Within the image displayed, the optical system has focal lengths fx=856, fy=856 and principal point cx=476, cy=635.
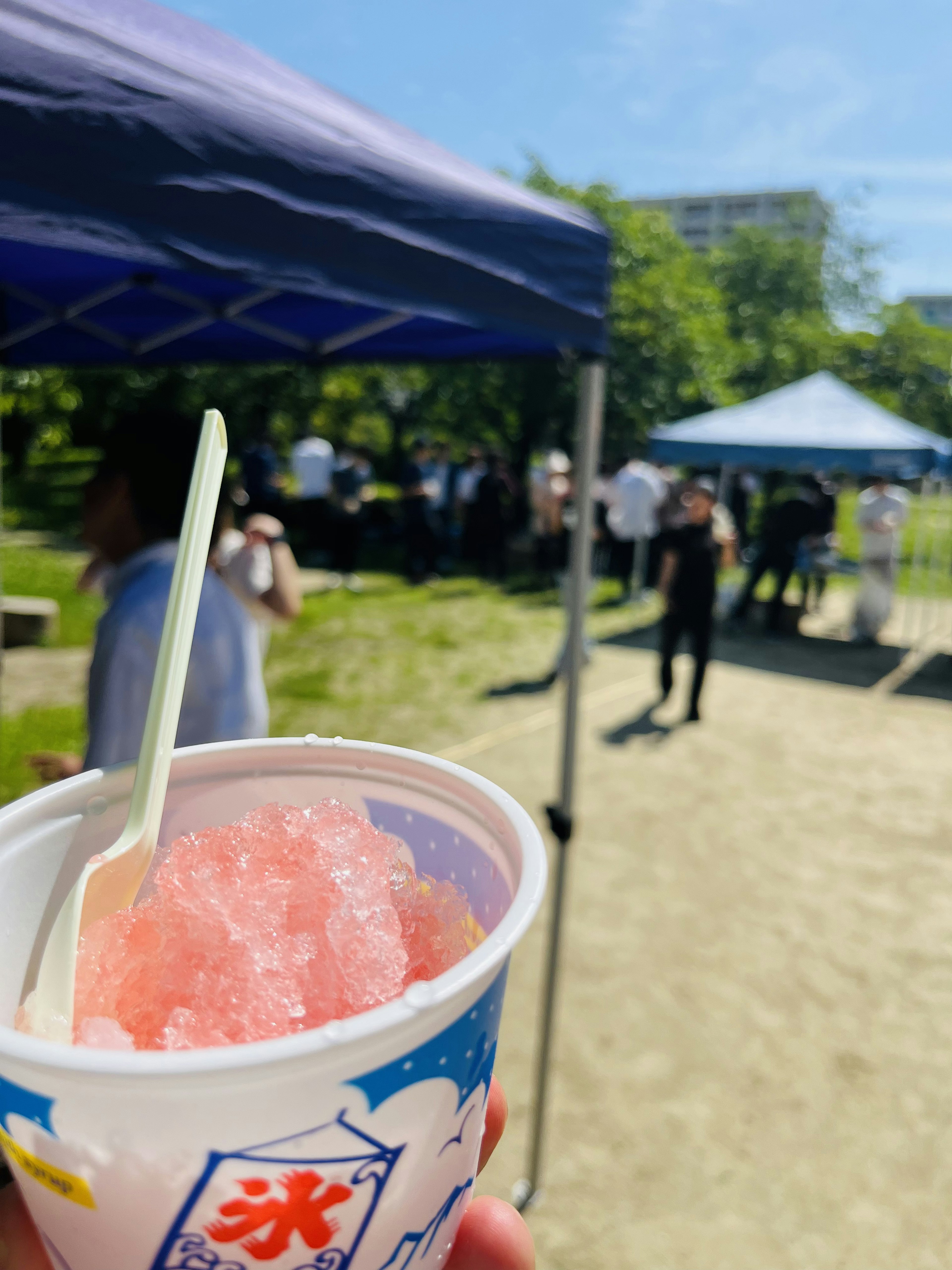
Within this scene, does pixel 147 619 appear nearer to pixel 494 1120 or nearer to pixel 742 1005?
pixel 494 1120

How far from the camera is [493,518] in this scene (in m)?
12.6

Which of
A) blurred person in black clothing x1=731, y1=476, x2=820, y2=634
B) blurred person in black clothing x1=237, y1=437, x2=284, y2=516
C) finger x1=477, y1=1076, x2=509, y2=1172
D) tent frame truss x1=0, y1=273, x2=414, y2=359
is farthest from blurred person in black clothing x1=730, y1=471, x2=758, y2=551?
finger x1=477, y1=1076, x2=509, y2=1172

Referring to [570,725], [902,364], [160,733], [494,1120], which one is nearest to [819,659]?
[570,725]

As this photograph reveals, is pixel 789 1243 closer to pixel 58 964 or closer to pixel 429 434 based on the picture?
pixel 58 964

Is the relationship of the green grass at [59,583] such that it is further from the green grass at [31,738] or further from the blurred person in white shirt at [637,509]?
the blurred person in white shirt at [637,509]

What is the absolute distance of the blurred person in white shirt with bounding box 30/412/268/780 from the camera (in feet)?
5.86

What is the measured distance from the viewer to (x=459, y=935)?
2.45ft

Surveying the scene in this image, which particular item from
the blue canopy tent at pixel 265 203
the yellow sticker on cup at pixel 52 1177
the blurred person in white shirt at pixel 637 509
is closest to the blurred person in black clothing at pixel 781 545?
the blurred person in white shirt at pixel 637 509

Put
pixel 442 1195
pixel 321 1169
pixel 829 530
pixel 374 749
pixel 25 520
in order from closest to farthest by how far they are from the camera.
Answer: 1. pixel 321 1169
2. pixel 442 1195
3. pixel 374 749
4. pixel 829 530
5. pixel 25 520

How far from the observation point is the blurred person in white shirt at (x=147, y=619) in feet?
5.86

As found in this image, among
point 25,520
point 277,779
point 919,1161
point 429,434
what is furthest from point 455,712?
point 429,434

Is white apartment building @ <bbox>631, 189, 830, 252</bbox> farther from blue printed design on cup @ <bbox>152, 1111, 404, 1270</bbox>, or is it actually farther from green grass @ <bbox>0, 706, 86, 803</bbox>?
blue printed design on cup @ <bbox>152, 1111, 404, 1270</bbox>

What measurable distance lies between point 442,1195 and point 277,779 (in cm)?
40

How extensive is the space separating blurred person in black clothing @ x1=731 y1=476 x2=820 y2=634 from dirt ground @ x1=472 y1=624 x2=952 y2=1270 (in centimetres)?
382
